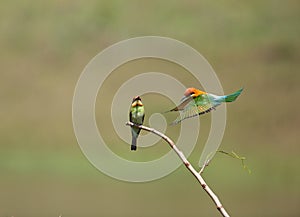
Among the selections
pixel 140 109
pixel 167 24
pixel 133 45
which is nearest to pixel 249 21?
pixel 167 24

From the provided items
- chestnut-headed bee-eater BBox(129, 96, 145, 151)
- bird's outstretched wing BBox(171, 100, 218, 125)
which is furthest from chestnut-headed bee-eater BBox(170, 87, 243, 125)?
chestnut-headed bee-eater BBox(129, 96, 145, 151)

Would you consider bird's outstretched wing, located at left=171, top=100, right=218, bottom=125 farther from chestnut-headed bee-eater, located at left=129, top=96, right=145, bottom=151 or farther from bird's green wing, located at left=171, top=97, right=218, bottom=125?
chestnut-headed bee-eater, located at left=129, top=96, right=145, bottom=151

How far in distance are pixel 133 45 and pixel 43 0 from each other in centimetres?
562

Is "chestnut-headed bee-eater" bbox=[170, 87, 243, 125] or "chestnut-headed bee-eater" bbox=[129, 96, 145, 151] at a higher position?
"chestnut-headed bee-eater" bbox=[129, 96, 145, 151]

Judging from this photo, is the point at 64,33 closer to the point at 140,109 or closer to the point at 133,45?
the point at 133,45

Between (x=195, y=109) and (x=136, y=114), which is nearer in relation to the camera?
(x=195, y=109)

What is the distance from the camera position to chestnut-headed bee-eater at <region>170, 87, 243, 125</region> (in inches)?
A: 124

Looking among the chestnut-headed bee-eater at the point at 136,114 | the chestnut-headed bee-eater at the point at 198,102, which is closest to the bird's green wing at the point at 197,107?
the chestnut-headed bee-eater at the point at 198,102

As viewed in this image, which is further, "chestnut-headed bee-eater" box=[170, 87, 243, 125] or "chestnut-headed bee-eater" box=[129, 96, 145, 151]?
"chestnut-headed bee-eater" box=[129, 96, 145, 151]

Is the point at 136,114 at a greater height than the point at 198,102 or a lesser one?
greater

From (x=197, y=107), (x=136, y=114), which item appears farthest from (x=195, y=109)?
(x=136, y=114)

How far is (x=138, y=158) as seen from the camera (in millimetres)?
23266

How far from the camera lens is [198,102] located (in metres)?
3.19

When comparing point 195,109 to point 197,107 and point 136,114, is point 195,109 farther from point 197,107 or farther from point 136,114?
point 136,114
